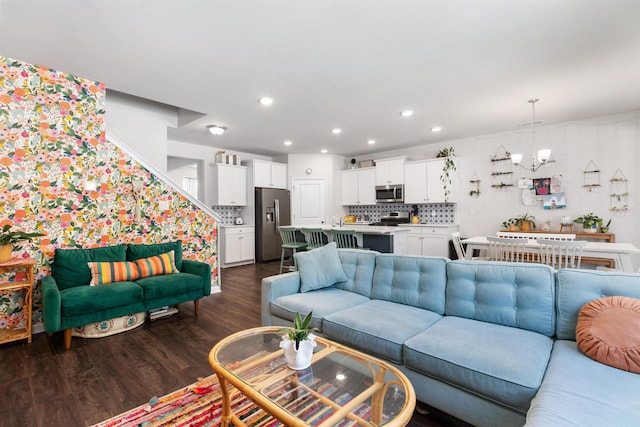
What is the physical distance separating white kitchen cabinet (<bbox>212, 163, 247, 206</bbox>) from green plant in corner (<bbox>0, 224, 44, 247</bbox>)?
3.81 m

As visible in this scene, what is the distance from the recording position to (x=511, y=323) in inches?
76.0

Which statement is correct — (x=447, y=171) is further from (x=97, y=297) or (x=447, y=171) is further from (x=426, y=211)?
(x=97, y=297)

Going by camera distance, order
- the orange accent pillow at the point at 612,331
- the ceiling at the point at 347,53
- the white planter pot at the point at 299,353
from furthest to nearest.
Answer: the ceiling at the point at 347,53 → the white planter pot at the point at 299,353 → the orange accent pillow at the point at 612,331

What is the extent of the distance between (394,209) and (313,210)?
197cm

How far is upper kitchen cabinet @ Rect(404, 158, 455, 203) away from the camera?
20.2ft

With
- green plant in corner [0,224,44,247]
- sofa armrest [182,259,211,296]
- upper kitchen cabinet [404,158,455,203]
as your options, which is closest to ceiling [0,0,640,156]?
green plant in corner [0,224,44,247]

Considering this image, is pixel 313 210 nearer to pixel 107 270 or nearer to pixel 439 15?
pixel 107 270

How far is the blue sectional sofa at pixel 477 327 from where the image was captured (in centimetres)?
126

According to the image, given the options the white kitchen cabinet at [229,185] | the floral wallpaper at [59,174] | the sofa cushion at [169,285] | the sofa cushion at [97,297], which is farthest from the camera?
the white kitchen cabinet at [229,185]

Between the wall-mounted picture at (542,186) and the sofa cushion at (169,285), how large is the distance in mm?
5536

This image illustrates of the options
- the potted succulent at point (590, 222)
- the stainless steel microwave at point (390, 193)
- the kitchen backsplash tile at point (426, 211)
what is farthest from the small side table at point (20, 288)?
the potted succulent at point (590, 222)

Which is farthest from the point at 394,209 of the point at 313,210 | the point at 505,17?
the point at 505,17

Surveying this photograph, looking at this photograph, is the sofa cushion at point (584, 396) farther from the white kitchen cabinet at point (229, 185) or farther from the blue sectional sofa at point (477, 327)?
the white kitchen cabinet at point (229, 185)

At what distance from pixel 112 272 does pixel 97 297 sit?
444 mm
